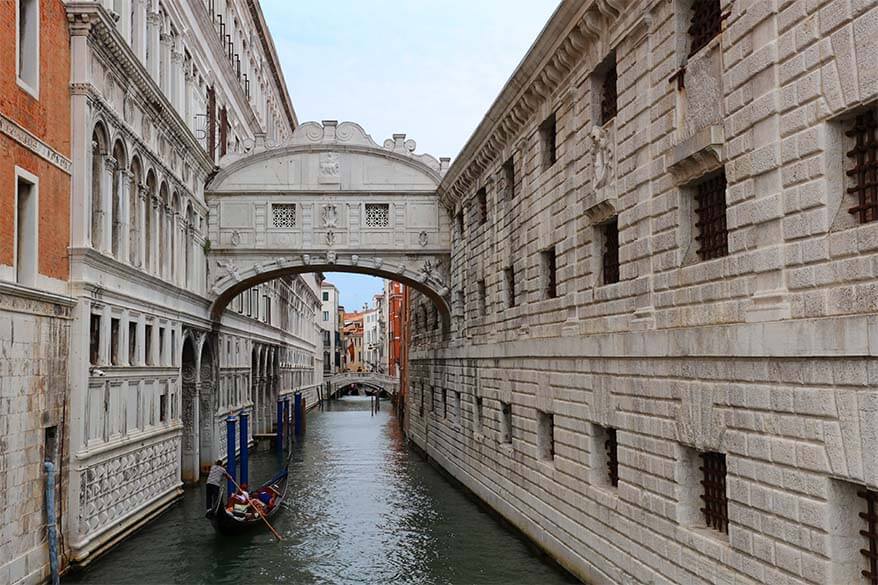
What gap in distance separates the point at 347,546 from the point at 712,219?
10.1m

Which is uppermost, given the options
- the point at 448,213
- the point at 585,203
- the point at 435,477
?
the point at 448,213

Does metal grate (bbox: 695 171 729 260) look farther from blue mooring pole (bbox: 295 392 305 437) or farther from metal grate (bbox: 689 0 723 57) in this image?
blue mooring pole (bbox: 295 392 305 437)

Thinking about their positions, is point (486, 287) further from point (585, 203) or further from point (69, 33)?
point (69, 33)

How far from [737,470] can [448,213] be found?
1676 cm

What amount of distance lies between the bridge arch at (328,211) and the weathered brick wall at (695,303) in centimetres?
777

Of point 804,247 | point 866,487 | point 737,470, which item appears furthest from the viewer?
point 737,470

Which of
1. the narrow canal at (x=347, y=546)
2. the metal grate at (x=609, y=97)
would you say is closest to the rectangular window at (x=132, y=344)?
the narrow canal at (x=347, y=546)

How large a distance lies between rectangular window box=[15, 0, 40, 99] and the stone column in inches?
108

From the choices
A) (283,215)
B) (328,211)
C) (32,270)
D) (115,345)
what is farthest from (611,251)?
(283,215)

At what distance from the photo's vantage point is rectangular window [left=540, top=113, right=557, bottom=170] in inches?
594

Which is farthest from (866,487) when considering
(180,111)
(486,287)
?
(180,111)

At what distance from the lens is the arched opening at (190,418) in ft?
74.6

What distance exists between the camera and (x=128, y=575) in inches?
549

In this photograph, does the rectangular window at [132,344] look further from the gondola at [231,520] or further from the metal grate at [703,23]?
the metal grate at [703,23]
